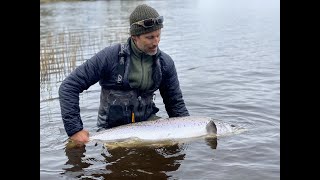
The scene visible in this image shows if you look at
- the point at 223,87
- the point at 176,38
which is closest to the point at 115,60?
the point at 223,87

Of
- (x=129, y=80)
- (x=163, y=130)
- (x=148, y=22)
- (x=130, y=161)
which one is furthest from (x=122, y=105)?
(x=148, y=22)

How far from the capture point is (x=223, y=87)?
11.0 m

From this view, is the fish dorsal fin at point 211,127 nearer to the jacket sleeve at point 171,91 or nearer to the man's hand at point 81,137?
the jacket sleeve at point 171,91

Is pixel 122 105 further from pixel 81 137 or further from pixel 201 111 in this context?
pixel 201 111

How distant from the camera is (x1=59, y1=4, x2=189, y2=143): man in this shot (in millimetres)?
5750

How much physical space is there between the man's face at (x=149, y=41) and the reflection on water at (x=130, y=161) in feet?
4.05

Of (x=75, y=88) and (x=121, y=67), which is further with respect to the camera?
(x=121, y=67)

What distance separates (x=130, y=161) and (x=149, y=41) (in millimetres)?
1497

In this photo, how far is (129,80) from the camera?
607 cm

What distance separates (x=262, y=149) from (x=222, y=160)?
2.48 feet

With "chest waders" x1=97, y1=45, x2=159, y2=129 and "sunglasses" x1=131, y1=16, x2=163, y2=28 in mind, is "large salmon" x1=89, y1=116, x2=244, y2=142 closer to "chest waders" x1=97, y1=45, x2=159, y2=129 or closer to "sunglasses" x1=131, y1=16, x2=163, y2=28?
"chest waders" x1=97, y1=45, x2=159, y2=129

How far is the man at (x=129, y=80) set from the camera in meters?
5.75

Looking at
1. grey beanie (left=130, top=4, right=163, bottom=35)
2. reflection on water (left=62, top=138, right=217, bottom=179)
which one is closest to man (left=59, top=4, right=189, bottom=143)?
grey beanie (left=130, top=4, right=163, bottom=35)
